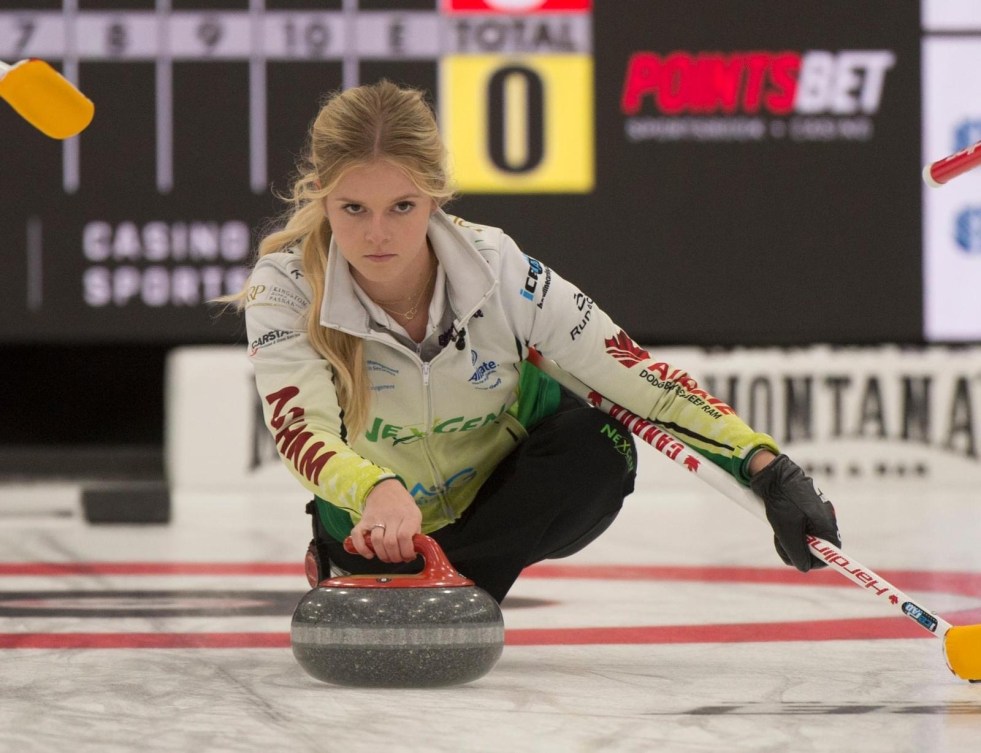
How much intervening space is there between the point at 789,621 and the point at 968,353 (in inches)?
118

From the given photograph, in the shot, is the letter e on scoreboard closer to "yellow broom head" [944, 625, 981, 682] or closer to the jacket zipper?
the jacket zipper

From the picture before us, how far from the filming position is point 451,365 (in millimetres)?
2180

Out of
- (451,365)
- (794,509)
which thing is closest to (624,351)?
(451,365)

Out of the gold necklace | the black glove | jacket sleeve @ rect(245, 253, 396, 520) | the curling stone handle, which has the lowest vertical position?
the curling stone handle

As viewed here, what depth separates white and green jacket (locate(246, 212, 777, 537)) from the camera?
2.07 m

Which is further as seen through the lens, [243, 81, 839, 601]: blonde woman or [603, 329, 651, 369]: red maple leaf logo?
[603, 329, 651, 369]: red maple leaf logo

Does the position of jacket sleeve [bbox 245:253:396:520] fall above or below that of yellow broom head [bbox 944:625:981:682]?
above

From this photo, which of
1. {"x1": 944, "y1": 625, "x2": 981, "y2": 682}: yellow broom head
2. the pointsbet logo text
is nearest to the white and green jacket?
{"x1": 944, "y1": 625, "x2": 981, "y2": 682}: yellow broom head

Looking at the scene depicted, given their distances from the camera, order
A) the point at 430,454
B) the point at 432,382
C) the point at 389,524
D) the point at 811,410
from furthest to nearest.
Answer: the point at 811,410 < the point at 430,454 < the point at 432,382 < the point at 389,524

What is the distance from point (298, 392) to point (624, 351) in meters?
0.49

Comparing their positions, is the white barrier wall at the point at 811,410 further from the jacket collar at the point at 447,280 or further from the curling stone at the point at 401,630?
the curling stone at the point at 401,630

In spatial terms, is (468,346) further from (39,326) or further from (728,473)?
(39,326)

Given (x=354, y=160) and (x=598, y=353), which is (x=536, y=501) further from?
(x=354, y=160)

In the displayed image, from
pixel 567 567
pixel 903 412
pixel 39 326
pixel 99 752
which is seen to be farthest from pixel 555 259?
pixel 99 752
